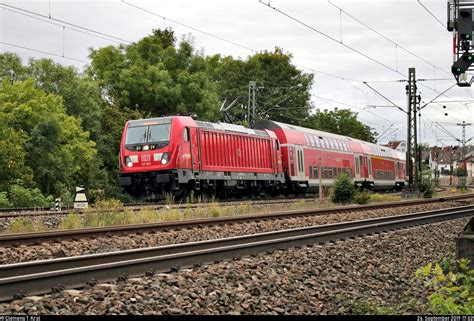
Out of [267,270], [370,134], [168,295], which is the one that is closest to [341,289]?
[267,270]

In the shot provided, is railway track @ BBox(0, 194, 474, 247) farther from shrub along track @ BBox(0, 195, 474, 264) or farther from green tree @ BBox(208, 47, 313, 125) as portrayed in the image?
green tree @ BBox(208, 47, 313, 125)

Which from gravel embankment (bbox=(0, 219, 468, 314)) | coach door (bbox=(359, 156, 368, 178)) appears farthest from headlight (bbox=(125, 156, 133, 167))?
coach door (bbox=(359, 156, 368, 178))

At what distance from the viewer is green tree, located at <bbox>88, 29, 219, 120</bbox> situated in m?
47.5

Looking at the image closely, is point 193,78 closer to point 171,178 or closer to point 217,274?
point 171,178

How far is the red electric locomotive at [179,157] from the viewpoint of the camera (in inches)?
1010

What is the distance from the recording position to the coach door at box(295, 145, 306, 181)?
3666 cm

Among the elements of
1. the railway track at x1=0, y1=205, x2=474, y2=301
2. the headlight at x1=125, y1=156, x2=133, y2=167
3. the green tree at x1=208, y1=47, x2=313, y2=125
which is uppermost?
the green tree at x1=208, y1=47, x2=313, y2=125

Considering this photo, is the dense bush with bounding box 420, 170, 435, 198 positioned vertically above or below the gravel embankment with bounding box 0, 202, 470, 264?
above

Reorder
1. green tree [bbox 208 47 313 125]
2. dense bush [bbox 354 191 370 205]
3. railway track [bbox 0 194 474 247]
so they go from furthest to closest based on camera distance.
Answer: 1. green tree [bbox 208 47 313 125]
2. dense bush [bbox 354 191 370 205]
3. railway track [bbox 0 194 474 247]

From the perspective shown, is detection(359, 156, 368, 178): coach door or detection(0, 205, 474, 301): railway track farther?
detection(359, 156, 368, 178): coach door

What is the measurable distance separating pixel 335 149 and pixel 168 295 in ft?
116

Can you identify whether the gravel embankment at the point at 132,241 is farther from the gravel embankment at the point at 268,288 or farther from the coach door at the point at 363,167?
the coach door at the point at 363,167

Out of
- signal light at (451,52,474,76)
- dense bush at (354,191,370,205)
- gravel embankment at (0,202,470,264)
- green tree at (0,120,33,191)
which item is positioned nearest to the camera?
gravel embankment at (0,202,470,264)

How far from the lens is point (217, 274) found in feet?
30.4
